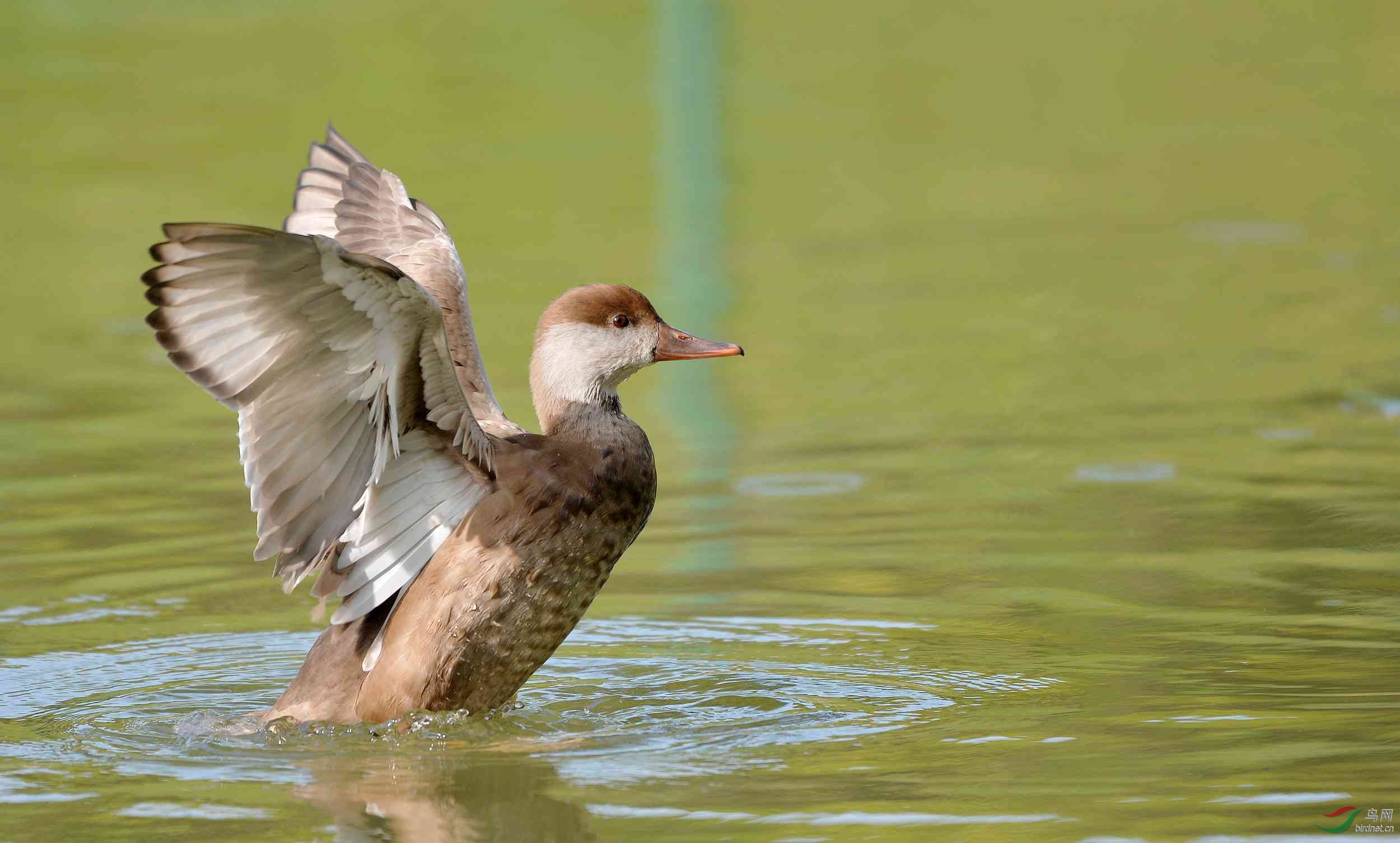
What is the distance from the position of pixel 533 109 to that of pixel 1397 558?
1315 cm

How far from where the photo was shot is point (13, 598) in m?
8.32

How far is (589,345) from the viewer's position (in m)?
7.19

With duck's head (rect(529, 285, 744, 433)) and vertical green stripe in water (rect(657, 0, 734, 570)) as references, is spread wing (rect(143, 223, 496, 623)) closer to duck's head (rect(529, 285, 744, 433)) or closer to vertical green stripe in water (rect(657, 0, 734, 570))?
duck's head (rect(529, 285, 744, 433))

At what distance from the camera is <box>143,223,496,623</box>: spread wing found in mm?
5984

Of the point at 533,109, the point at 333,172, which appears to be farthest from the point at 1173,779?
the point at 533,109

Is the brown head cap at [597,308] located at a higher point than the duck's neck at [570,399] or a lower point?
higher

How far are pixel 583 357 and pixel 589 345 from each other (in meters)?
0.05

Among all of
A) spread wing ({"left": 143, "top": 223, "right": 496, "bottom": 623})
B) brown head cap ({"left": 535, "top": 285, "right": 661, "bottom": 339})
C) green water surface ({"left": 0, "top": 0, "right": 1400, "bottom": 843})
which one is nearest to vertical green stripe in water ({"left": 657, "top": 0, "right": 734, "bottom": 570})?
green water surface ({"left": 0, "top": 0, "right": 1400, "bottom": 843})

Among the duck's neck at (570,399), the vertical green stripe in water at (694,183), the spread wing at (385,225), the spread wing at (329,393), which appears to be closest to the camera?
the spread wing at (329,393)

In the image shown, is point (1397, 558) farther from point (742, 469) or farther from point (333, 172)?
point (333, 172)

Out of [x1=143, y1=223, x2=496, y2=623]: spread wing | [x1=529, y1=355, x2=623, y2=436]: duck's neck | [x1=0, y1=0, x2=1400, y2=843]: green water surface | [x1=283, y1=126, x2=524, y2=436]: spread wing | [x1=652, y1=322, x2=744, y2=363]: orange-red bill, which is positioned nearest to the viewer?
[x1=143, y1=223, x2=496, y2=623]: spread wing

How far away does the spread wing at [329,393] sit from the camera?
5.98 m

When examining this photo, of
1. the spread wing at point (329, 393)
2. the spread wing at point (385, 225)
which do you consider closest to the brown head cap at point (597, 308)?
the spread wing at point (385, 225)

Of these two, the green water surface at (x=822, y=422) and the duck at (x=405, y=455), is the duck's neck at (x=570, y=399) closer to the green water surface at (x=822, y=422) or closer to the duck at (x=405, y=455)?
the duck at (x=405, y=455)
